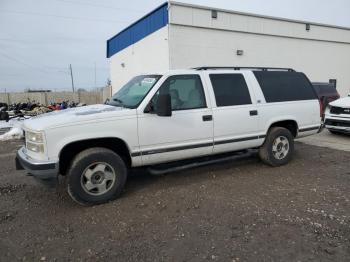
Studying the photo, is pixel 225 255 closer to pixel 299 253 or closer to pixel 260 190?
pixel 299 253

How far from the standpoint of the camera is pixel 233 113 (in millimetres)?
5441

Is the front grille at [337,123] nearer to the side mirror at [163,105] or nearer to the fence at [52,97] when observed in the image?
the side mirror at [163,105]

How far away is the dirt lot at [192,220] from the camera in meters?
3.22

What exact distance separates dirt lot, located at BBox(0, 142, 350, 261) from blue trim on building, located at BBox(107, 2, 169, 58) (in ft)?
33.9

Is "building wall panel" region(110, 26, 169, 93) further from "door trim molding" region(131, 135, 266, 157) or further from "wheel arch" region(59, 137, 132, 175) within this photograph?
"wheel arch" region(59, 137, 132, 175)

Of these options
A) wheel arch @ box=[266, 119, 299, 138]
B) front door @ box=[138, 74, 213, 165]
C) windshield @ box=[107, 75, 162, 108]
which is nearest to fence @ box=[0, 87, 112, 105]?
windshield @ box=[107, 75, 162, 108]

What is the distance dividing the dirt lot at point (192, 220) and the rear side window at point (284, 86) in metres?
1.50

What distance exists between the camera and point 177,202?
450cm

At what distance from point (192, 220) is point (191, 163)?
1.73m

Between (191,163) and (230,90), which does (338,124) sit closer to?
(230,90)

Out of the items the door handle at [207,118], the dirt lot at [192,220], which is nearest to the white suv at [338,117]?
the dirt lot at [192,220]

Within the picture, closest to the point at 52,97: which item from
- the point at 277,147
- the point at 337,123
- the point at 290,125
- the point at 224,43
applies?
the point at 224,43

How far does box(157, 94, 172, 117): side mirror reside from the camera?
4.45 meters

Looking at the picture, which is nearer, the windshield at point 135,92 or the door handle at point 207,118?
the windshield at point 135,92
